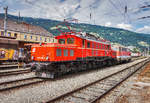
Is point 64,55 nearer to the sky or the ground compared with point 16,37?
nearer to the ground

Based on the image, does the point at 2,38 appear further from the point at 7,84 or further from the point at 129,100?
the point at 129,100

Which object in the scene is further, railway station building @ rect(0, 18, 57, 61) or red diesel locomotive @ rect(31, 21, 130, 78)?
railway station building @ rect(0, 18, 57, 61)

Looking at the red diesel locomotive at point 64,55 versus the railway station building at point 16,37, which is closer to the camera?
the red diesel locomotive at point 64,55

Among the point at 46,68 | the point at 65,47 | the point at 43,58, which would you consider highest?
the point at 65,47

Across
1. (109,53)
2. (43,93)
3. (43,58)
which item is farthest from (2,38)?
(109,53)

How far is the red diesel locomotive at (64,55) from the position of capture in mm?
9652

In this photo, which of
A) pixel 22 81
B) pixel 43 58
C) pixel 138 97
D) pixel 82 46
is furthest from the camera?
pixel 82 46

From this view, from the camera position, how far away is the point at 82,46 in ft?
41.8

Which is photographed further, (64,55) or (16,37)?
(16,37)

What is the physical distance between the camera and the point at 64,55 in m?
10.6

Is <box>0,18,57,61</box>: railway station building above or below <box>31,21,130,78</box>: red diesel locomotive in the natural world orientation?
above

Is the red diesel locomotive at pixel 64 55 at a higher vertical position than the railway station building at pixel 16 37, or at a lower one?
lower

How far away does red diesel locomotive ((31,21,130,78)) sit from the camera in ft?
31.7

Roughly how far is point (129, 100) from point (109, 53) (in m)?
14.6
